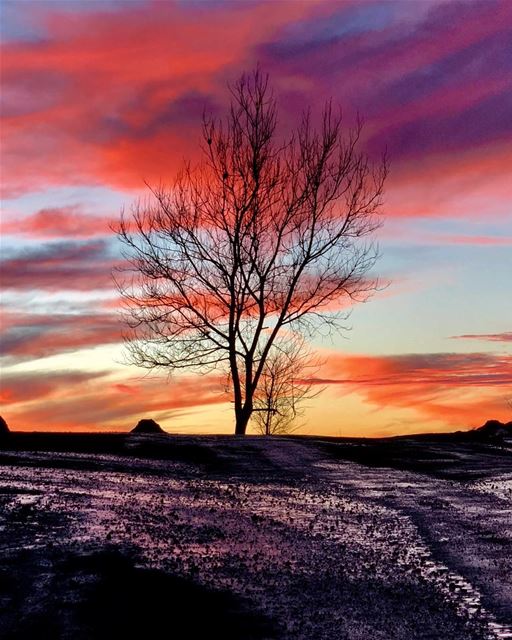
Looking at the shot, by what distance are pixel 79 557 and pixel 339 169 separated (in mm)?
23331

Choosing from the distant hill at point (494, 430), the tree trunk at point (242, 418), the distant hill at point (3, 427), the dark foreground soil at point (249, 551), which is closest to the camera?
the dark foreground soil at point (249, 551)

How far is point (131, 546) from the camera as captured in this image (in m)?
6.72

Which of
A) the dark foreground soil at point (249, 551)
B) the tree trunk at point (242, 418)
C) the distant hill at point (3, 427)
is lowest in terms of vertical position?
the dark foreground soil at point (249, 551)

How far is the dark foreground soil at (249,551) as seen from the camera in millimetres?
4965

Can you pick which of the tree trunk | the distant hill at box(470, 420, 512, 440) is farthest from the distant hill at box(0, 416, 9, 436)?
the tree trunk

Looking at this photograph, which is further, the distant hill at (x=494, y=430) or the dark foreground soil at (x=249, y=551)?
the distant hill at (x=494, y=430)

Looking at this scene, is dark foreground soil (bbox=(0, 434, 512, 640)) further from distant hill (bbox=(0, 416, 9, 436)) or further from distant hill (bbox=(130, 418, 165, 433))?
distant hill (bbox=(130, 418, 165, 433))

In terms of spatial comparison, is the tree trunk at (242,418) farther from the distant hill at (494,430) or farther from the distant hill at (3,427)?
the distant hill at (3,427)

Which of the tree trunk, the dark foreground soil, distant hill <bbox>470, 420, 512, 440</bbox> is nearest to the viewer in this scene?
the dark foreground soil

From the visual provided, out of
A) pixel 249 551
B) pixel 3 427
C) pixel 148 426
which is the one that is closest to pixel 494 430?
pixel 148 426

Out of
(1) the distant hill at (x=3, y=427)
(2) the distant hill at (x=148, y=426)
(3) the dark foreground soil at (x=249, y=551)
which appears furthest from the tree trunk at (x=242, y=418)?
(3) the dark foreground soil at (x=249, y=551)

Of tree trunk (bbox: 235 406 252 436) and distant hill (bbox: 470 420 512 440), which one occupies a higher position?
tree trunk (bbox: 235 406 252 436)

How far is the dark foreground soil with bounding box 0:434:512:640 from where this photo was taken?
4.96 m

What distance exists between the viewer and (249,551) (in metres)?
6.86
